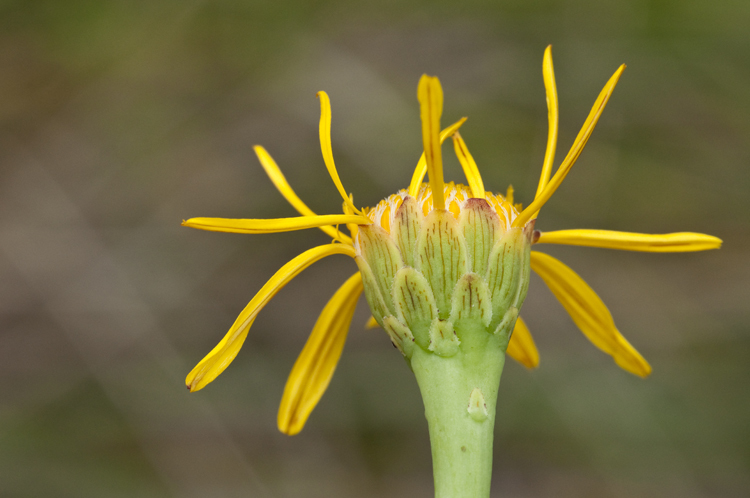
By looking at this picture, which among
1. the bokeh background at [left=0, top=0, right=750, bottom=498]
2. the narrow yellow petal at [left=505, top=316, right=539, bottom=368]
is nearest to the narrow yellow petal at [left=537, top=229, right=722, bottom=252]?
the narrow yellow petal at [left=505, top=316, right=539, bottom=368]

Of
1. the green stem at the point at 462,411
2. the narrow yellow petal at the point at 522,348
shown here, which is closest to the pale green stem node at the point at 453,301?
the green stem at the point at 462,411

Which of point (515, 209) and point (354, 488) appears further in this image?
point (354, 488)

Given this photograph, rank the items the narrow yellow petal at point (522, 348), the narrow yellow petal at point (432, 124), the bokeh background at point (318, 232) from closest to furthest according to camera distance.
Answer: the narrow yellow petal at point (432, 124) → the narrow yellow petal at point (522, 348) → the bokeh background at point (318, 232)

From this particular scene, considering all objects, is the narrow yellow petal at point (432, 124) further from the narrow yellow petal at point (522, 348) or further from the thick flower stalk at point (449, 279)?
the narrow yellow petal at point (522, 348)

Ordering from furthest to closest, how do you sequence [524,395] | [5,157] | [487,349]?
1. [5,157]
2. [524,395]
3. [487,349]

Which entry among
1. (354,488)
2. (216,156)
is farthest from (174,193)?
(354,488)

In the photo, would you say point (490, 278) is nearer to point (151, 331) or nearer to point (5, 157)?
point (151, 331)

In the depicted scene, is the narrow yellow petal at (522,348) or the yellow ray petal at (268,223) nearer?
the yellow ray petal at (268,223)
